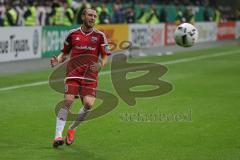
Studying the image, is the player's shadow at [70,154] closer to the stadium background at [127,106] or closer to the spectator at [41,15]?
the stadium background at [127,106]

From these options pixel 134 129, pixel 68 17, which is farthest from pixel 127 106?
pixel 68 17

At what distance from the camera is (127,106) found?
15.3 m

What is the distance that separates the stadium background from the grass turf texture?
0.6 inches

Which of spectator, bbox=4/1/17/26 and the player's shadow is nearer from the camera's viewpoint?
the player's shadow

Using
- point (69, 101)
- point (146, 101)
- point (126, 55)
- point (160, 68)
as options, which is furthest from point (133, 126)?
point (126, 55)

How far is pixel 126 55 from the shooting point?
30.5 metres

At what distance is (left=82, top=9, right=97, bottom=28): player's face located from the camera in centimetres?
1007

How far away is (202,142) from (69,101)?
2.31m

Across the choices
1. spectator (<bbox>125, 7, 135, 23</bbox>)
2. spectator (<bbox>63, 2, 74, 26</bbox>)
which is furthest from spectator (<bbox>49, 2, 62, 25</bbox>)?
spectator (<bbox>125, 7, 135, 23</bbox>)

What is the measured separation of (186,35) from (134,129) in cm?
259

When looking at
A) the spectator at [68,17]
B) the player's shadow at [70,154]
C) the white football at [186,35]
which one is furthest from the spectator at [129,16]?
the player's shadow at [70,154]

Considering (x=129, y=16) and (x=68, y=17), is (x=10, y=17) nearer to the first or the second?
(x=68, y=17)

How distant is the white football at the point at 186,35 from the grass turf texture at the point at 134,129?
4.98 ft

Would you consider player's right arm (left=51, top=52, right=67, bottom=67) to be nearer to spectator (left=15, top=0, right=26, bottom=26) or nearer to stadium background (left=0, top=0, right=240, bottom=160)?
stadium background (left=0, top=0, right=240, bottom=160)
